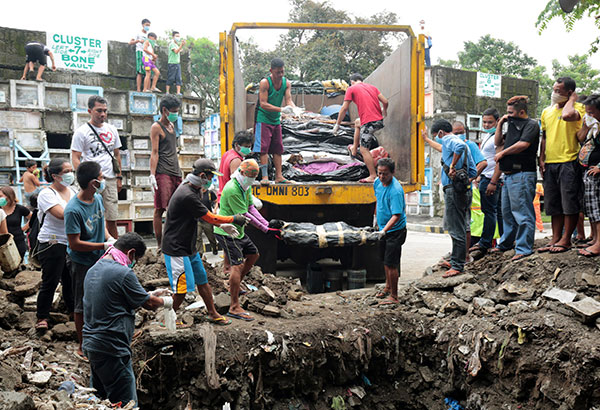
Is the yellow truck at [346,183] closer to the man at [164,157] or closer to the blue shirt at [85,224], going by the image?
the man at [164,157]

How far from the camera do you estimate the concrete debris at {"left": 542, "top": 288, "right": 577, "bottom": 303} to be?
4.06 meters

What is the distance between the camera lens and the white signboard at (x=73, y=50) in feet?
37.5

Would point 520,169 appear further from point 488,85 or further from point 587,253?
point 488,85

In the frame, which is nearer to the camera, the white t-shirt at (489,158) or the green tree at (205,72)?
the white t-shirt at (489,158)

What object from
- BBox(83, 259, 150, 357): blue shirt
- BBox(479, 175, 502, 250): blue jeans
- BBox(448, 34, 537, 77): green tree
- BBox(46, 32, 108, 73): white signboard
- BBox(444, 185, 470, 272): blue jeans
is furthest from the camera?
BBox(448, 34, 537, 77): green tree

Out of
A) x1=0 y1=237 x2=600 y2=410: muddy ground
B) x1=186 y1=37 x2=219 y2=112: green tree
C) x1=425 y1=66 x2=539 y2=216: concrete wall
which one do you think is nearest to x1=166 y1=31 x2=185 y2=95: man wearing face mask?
x1=0 y1=237 x2=600 y2=410: muddy ground

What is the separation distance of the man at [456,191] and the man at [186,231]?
259cm

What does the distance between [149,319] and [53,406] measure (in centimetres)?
193

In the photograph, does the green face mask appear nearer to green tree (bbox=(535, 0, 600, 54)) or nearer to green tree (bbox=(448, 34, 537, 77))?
green tree (bbox=(535, 0, 600, 54))

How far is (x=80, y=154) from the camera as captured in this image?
4.92 meters

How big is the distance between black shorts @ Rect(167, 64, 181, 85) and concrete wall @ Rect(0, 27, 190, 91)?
1.58 feet

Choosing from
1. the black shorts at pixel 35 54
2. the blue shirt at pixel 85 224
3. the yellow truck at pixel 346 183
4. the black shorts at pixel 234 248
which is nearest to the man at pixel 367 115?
the yellow truck at pixel 346 183

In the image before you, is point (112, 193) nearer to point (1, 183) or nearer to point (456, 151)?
point (456, 151)

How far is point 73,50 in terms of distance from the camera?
11.5 m
